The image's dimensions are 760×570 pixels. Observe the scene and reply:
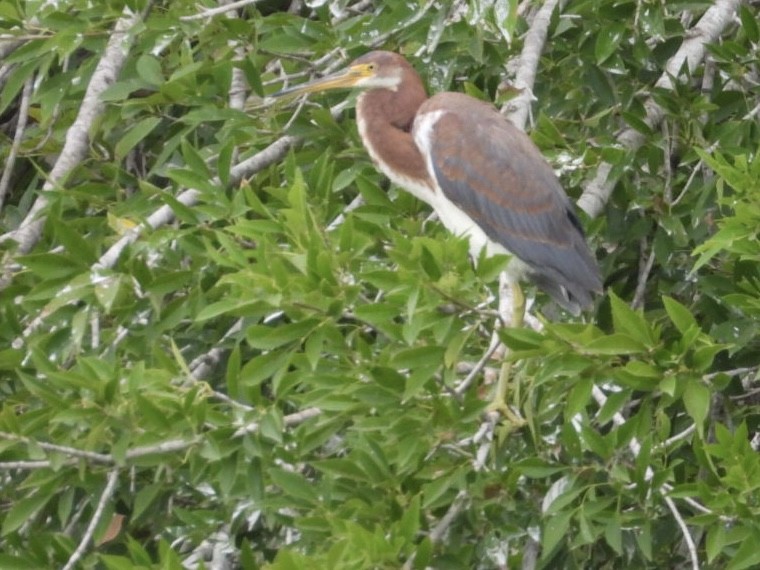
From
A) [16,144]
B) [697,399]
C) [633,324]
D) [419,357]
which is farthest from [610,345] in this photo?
[16,144]

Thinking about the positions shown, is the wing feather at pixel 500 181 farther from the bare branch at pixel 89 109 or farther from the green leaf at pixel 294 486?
the green leaf at pixel 294 486

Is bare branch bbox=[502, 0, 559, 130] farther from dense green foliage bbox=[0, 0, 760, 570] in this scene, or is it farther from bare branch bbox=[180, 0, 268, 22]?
bare branch bbox=[180, 0, 268, 22]

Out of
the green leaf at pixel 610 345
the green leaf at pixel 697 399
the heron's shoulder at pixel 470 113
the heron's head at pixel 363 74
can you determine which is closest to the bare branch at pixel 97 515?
the green leaf at pixel 610 345

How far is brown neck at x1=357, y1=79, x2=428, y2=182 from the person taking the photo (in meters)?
3.99

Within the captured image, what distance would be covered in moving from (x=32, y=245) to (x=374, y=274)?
51.3 inches

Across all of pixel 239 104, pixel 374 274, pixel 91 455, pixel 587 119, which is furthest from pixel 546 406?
pixel 239 104

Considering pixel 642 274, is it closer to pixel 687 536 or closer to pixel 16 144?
pixel 687 536

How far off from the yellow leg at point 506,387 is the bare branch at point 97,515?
0.69m

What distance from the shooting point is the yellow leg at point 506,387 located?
11.0ft

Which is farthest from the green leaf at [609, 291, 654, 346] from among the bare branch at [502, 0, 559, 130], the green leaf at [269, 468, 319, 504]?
the bare branch at [502, 0, 559, 130]

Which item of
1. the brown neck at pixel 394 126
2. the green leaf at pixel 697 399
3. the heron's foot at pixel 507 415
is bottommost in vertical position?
the heron's foot at pixel 507 415

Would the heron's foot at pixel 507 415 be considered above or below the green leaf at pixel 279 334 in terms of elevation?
below

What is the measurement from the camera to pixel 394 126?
4.13 m

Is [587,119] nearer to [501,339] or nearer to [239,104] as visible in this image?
[239,104]
